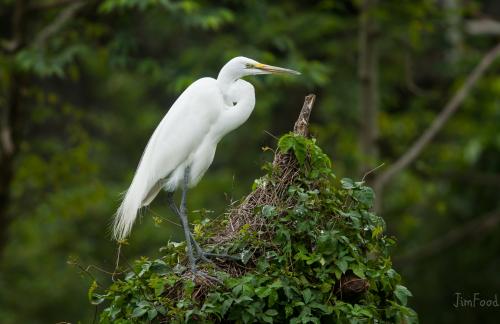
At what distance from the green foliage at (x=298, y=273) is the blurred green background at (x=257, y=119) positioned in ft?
11.7

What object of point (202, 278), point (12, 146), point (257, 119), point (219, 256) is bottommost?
point (202, 278)

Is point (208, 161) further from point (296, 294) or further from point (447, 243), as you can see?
point (447, 243)

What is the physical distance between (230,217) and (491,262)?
7298 millimetres

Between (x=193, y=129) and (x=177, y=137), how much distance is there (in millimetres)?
A: 95

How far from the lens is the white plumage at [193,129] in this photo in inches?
182

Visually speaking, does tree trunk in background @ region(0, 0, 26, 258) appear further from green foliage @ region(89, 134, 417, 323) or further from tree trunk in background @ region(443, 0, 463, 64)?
green foliage @ region(89, 134, 417, 323)

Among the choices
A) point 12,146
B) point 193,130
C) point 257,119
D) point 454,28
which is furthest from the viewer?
point 257,119

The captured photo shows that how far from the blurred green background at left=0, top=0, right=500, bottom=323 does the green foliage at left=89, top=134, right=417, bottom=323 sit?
3.56 metres

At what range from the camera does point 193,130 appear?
4.70 metres

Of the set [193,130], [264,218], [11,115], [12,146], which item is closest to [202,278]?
[264,218]

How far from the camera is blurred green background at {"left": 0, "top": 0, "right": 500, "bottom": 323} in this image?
Result: 8.04 meters

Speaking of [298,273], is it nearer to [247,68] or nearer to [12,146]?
[247,68]

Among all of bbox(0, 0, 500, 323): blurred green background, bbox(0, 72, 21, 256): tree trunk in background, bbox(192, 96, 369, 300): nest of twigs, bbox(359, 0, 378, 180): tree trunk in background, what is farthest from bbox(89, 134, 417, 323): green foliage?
bbox(359, 0, 378, 180): tree trunk in background

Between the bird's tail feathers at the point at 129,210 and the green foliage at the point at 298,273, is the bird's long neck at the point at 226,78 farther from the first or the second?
the green foliage at the point at 298,273
